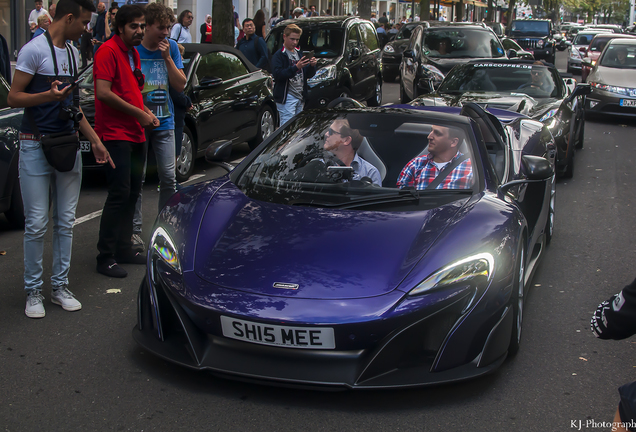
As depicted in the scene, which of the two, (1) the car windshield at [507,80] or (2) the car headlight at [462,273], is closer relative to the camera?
(2) the car headlight at [462,273]

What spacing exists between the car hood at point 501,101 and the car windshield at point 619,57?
720 cm

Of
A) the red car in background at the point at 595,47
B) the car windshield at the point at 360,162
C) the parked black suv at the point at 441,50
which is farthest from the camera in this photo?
the red car in background at the point at 595,47

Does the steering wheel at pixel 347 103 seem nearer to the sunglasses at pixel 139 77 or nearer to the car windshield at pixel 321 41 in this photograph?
the sunglasses at pixel 139 77

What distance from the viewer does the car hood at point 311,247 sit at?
3.37 meters

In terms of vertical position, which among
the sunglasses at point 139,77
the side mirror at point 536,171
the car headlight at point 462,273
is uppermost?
the sunglasses at point 139,77

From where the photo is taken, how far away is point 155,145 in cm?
590

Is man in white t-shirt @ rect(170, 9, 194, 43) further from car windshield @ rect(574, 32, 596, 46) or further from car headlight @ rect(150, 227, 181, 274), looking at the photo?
car windshield @ rect(574, 32, 596, 46)

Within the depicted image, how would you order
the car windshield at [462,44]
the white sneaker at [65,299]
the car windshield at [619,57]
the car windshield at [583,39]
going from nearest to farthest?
1. the white sneaker at [65,299]
2. the car windshield at [462,44]
3. the car windshield at [619,57]
4. the car windshield at [583,39]

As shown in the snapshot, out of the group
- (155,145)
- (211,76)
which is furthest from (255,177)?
(211,76)

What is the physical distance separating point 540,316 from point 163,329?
7.70 ft

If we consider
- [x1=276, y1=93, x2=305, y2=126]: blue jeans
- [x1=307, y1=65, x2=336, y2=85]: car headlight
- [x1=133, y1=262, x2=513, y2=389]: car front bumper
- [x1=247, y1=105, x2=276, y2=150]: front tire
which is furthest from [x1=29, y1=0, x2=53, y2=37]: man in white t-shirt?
[x1=133, y1=262, x2=513, y2=389]: car front bumper

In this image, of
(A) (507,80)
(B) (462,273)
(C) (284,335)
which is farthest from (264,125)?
(C) (284,335)

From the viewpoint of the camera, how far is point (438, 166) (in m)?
4.48

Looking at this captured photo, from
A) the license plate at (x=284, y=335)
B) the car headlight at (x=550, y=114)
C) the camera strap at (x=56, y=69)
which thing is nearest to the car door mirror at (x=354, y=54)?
the car headlight at (x=550, y=114)
